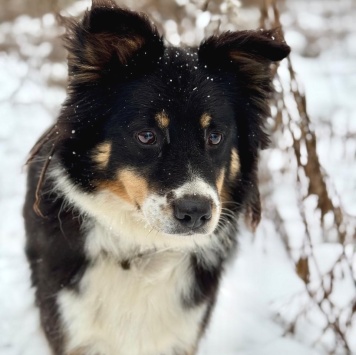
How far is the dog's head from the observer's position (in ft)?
9.71

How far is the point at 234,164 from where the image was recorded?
3398mm

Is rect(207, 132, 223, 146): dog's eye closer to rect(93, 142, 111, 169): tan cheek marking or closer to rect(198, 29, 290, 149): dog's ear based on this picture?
rect(198, 29, 290, 149): dog's ear

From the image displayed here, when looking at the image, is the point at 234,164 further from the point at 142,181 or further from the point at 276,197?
the point at 276,197

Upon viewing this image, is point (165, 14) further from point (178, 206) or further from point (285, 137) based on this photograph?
point (178, 206)

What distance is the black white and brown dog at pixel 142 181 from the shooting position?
9.91ft

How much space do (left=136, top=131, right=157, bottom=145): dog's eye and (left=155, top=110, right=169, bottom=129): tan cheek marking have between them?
6cm

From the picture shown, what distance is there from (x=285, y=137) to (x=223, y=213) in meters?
1.49

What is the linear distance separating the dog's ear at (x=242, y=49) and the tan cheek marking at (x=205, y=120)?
13.4 inches

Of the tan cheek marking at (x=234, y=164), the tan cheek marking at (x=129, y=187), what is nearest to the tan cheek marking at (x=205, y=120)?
the tan cheek marking at (x=234, y=164)

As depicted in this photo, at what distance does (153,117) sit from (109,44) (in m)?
0.41

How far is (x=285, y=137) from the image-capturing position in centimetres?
468

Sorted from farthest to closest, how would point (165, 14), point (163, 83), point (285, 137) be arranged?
point (165, 14) → point (285, 137) → point (163, 83)

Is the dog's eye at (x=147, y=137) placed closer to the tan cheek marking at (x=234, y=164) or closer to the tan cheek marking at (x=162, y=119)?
the tan cheek marking at (x=162, y=119)

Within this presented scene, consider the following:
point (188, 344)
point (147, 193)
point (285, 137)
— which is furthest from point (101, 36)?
point (285, 137)
